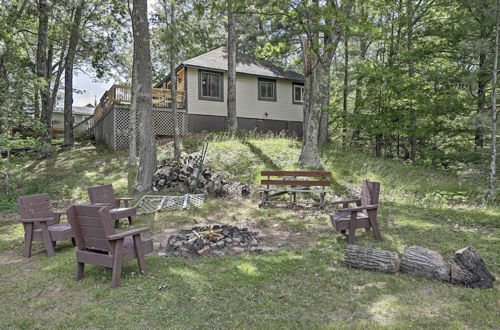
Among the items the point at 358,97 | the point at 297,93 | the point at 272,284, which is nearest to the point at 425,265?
the point at 272,284

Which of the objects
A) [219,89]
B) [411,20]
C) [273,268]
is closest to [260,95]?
[219,89]

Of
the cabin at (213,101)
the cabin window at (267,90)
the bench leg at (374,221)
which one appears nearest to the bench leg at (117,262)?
the bench leg at (374,221)

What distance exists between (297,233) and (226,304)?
3.03 meters

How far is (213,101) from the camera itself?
58.5ft

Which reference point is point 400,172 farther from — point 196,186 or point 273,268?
point 273,268

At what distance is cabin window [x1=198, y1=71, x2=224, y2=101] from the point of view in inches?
682

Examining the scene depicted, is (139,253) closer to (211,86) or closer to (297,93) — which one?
(211,86)

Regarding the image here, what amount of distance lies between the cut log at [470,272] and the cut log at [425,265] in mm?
104

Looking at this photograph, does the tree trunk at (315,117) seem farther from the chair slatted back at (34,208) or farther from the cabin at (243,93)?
the chair slatted back at (34,208)

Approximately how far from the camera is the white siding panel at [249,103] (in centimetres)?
1711

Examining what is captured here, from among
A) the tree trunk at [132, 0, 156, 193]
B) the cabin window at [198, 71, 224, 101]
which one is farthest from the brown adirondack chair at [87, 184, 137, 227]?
the cabin window at [198, 71, 224, 101]

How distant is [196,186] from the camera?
9555mm

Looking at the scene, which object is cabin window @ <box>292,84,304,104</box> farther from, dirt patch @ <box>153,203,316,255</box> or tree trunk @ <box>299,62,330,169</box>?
dirt patch @ <box>153,203,316,255</box>

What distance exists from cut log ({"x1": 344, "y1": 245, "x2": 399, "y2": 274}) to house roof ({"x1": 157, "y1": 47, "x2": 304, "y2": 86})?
563 inches
